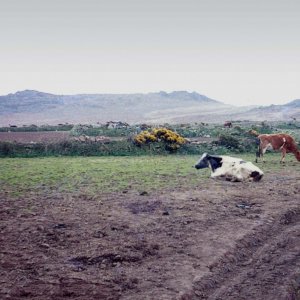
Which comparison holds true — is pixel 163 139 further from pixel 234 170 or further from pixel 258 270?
pixel 258 270

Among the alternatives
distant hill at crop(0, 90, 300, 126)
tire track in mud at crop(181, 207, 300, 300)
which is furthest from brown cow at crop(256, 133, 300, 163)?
distant hill at crop(0, 90, 300, 126)

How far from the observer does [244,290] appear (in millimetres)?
6590

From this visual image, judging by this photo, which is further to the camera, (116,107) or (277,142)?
(116,107)

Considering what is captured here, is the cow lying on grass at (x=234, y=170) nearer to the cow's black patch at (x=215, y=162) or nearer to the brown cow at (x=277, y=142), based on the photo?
the cow's black patch at (x=215, y=162)

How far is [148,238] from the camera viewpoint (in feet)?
28.6

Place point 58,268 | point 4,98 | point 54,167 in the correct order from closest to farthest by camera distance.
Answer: point 58,268 < point 54,167 < point 4,98

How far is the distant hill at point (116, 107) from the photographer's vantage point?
107m

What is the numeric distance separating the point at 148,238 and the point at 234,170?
7.34m

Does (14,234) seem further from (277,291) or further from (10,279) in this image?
(277,291)

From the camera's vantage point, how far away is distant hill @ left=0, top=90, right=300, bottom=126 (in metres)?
107

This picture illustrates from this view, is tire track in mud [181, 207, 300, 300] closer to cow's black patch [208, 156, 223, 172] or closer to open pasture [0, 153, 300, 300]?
open pasture [0, 153, 300, 300]

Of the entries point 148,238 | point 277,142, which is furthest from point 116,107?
point 148,238

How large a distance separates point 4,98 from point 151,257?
427 ft

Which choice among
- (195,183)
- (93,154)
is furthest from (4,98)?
(195,183)
